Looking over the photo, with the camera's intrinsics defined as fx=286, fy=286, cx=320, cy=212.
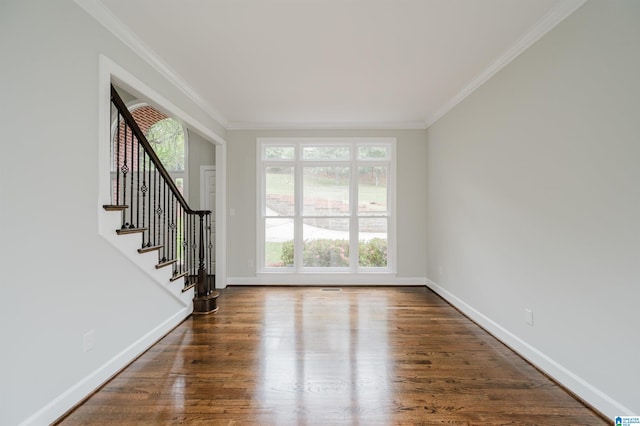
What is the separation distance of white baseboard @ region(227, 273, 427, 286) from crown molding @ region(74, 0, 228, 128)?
281 cm

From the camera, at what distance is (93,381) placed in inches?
78.7

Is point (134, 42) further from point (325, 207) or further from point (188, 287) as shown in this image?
point (325, 207)

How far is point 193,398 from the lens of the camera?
1923mm

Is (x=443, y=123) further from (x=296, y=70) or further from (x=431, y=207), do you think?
(x=296, y=70)

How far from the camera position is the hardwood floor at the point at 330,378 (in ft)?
5.79

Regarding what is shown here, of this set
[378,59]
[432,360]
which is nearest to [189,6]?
[378,59]

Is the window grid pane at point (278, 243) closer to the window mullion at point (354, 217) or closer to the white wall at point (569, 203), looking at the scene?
the window mullion at point (354, 217)

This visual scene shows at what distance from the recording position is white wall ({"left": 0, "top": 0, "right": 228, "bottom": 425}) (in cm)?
150

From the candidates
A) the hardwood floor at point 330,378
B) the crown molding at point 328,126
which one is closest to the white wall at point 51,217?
the hardwood floor at point 330,378

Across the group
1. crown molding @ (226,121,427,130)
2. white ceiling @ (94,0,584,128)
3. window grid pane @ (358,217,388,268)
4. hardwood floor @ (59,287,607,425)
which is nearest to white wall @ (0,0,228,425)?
hardwood floor @ (59,287,607,425)

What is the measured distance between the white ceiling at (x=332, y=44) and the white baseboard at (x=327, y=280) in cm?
271

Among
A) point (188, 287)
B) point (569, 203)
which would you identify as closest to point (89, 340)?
point (188, 287)

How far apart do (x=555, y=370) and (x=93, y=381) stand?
3.34 meters

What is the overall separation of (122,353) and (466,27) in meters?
3.78
